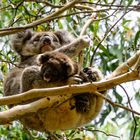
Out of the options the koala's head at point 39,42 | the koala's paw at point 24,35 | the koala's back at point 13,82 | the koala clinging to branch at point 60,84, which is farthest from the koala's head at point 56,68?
the koala's paw at point 24,35

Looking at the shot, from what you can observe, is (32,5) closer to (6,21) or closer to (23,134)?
(6,21)

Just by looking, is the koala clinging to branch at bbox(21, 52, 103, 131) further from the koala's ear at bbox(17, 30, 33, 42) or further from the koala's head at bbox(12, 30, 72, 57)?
the koala's ear at bbox(17, 30, 33, 42)

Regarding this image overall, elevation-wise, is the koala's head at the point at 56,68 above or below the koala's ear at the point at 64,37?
below

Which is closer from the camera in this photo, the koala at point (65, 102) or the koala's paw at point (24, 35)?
the koala at point (65, 102)

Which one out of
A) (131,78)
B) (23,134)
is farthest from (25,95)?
(23,134)

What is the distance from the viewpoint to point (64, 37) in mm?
3914

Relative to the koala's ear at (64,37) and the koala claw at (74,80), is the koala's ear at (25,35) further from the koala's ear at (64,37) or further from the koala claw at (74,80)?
the koala claw at (74,80)

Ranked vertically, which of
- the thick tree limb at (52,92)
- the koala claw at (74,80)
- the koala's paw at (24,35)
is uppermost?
the koala's paw at (24,35)

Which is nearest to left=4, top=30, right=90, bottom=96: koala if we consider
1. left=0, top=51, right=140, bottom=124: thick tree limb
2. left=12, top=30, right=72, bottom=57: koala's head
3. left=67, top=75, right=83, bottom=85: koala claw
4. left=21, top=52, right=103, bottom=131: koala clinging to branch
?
left=12, top=30, right=72, bottom=57: koala's head

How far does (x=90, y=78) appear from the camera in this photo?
2.76 meters

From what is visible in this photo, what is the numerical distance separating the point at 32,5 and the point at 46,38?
496 mm

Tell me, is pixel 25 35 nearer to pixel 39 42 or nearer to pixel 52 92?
pixel 39 42

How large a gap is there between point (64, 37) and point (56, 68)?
4.26ft

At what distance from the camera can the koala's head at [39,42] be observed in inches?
151
